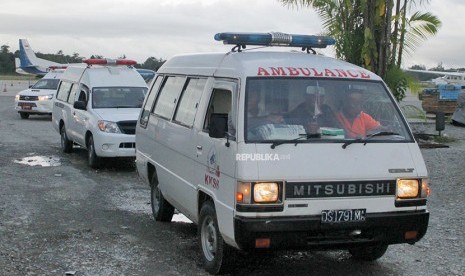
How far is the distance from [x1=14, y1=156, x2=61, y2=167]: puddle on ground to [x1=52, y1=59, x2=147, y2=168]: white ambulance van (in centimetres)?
64

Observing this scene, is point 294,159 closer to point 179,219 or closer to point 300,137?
point 300,137

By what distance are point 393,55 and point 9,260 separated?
13243 millimetres

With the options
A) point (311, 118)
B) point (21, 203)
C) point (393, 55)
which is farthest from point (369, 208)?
point (393, 55)

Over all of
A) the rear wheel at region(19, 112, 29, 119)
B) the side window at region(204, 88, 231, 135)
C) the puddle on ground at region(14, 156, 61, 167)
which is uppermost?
the side window at region(204, 88, 231, 135)

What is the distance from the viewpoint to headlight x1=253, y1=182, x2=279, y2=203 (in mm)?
5395

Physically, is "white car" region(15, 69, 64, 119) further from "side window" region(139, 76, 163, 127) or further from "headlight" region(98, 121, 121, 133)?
"side window" region(139, 76, 163, 127)

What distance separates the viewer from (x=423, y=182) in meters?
5.87

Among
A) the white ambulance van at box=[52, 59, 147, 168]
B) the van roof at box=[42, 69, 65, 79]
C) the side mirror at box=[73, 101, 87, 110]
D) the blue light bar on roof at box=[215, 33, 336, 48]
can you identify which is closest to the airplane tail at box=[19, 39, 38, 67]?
the van roof at box=[42, 69, 65, 79]

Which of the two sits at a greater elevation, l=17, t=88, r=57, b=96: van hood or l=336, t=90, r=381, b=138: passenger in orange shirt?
l=336, t=90, r=381, b=138: passenger in orange shirt

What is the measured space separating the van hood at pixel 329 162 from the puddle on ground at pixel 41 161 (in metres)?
8.98

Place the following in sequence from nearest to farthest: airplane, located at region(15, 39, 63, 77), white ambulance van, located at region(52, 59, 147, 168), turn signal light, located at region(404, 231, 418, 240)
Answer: turn signal light, located at region(404, 231, 418, 240)
white ambulance van, located at region(52, 59, 147, 168)
airplane, located at region(15, 39, 63, 77)

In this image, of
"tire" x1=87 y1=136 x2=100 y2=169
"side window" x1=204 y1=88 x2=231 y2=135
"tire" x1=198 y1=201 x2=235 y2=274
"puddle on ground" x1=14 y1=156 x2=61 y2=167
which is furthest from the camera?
"puddle on ground" x1=14 y1=156 x2=61 y2=167

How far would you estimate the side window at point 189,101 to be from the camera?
684 centimetres

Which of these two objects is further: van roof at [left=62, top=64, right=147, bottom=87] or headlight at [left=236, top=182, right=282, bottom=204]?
van roof at [left=62, top=64, right=147, bottom=87]
